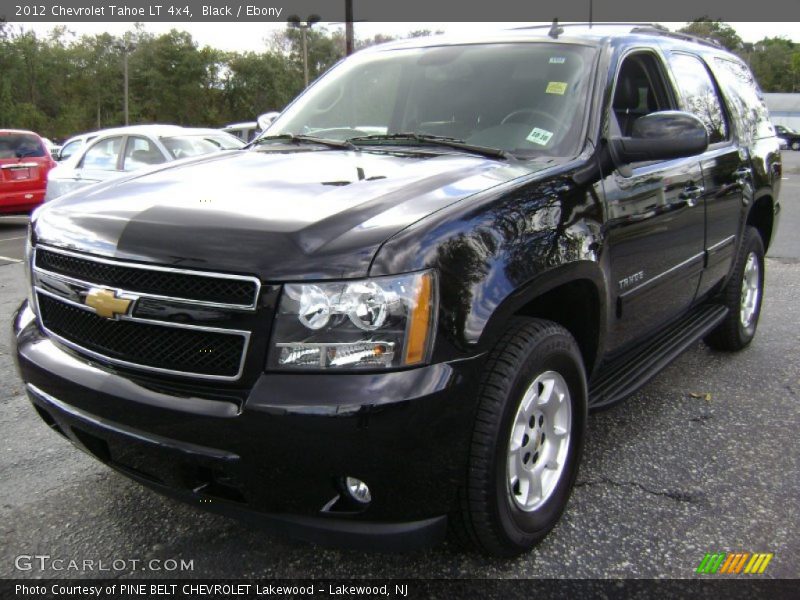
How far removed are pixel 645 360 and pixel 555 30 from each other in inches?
63.2

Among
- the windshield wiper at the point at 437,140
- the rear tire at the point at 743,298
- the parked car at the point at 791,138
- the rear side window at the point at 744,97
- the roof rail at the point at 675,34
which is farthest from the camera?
the parked car at the point at 791,138

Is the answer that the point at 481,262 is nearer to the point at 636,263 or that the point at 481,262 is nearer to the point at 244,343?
A: the point at 244,343

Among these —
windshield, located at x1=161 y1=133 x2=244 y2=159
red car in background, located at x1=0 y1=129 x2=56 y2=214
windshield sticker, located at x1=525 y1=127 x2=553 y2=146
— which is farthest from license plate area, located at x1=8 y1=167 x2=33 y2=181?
windshield sticker, located at x1=525 y1=127 x2=553 y2=146

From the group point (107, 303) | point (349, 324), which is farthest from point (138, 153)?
point (349, 324)

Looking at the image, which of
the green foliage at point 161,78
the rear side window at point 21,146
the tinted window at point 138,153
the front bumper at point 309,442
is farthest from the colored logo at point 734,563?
the green foliage at point 161,78

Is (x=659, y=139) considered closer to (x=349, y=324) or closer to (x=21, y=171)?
(x=349, y=324)

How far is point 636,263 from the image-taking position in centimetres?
307

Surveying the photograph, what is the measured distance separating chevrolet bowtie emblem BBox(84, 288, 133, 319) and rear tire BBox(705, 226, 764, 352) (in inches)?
142

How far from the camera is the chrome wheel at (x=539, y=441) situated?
2385 millimetres

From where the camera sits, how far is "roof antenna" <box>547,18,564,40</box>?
336 centimetres

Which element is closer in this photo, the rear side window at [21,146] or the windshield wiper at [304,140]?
the windshield wiper at [304,140]

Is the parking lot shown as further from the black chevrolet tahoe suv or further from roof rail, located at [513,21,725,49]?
roof rail, located at [513,21,725,49]

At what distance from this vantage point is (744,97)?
468 centimetres

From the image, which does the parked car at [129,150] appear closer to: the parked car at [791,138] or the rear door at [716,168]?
the rear door at [716,168]
